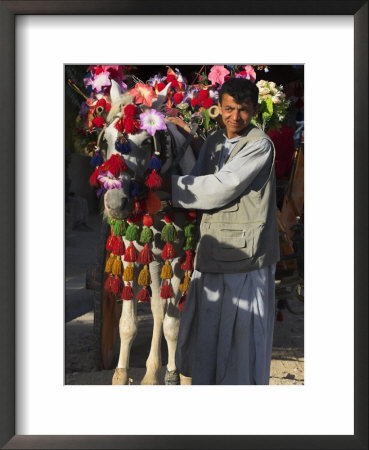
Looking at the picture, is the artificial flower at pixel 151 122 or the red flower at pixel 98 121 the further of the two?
the red flower at pixel 98 121

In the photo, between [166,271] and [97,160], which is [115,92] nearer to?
[97,160]

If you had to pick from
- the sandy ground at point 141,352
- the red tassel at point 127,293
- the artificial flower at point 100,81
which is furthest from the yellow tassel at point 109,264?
the artificial flower at point 100,81

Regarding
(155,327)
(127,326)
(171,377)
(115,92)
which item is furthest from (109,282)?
(115,92)

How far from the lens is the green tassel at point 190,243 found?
3889 mm

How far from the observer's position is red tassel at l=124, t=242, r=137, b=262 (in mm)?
3881

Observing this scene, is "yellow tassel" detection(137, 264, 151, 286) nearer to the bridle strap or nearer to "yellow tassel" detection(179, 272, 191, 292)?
"yellow tassel" detection(179, 272, 191, 292)

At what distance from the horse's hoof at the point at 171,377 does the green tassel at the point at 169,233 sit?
32.1 inches

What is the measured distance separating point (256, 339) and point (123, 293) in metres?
0.82

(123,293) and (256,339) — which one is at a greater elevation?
(123,293)

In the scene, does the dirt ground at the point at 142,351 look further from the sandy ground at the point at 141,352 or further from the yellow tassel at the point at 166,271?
the yellow tassel at the point at 166,271

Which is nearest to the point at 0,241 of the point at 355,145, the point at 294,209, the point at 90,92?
the point at 90,92

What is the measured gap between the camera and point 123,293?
3934 mm

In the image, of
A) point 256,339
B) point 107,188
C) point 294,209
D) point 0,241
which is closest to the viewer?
point 0,241

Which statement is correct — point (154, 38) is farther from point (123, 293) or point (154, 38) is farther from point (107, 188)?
point (123, 293)
